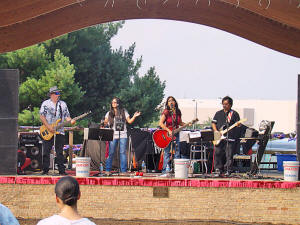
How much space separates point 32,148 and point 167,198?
4.76 m

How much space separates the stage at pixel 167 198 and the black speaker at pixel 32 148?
3091 millimetres

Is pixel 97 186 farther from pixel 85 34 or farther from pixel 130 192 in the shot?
pixel 85 34

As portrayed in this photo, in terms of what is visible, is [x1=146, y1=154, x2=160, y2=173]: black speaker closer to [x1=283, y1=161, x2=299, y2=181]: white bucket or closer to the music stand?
the music stand

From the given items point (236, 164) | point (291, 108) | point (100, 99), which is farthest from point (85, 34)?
point (291, 108)

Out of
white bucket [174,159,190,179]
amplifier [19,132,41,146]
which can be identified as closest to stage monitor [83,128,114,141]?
white bucket [174,159,190,179]

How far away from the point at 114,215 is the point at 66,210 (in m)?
6.18

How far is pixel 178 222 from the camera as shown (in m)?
9.41

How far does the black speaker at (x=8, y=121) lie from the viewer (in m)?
9.97

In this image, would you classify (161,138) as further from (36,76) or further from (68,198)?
(36,76)

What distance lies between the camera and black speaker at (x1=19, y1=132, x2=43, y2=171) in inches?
505

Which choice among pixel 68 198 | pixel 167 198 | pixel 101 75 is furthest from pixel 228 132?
pixel 101 75

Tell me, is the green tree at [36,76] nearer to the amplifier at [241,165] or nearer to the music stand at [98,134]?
the amplifier at [241,165]

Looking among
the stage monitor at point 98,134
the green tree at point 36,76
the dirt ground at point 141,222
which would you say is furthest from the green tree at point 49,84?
the dirt ground at point 141,222

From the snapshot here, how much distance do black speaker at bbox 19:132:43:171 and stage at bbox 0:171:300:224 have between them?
309 cm
